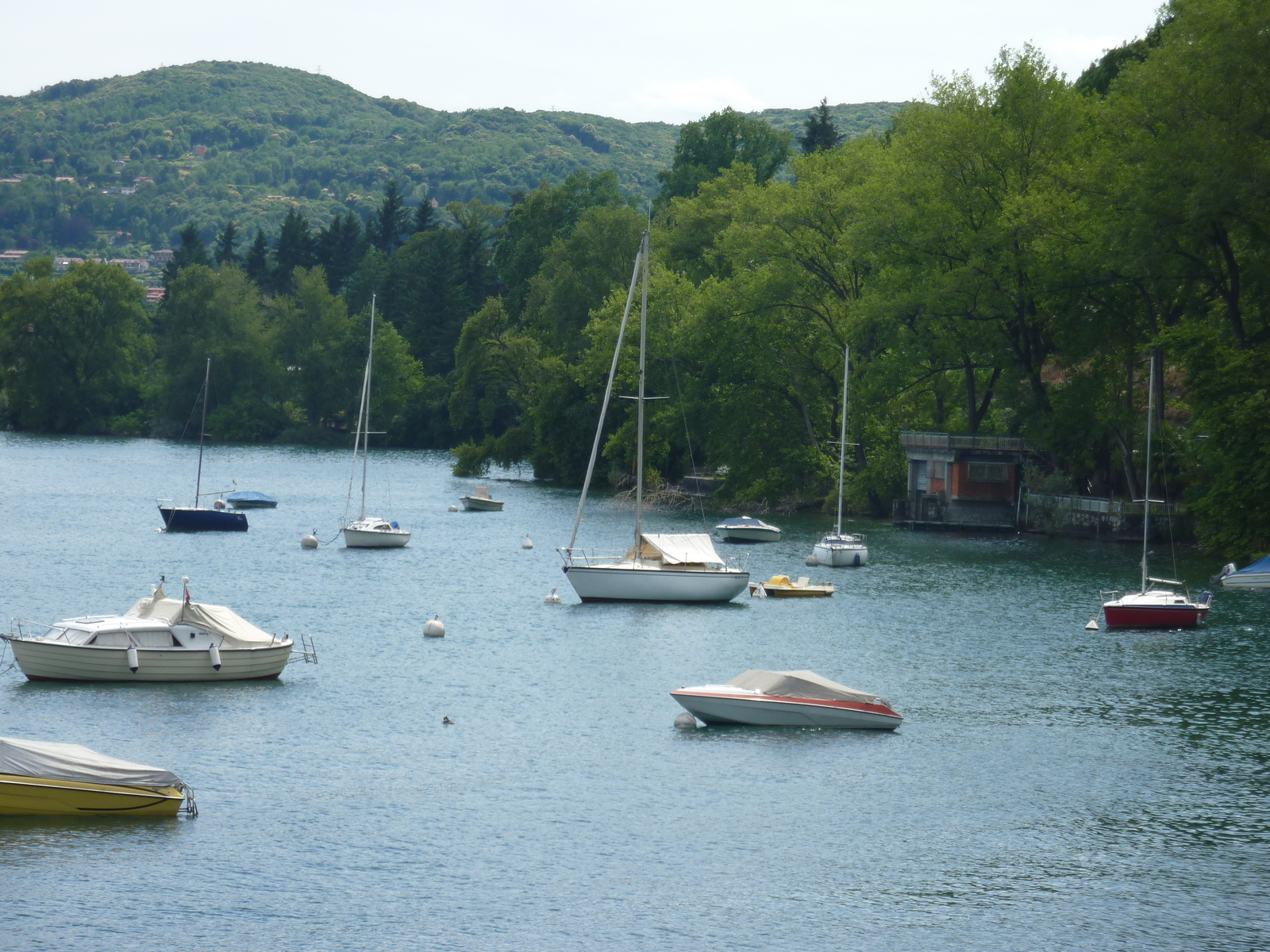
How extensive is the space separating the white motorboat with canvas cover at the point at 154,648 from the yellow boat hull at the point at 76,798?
12.8m

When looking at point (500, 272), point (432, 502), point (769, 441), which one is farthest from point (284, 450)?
point (769, 441)

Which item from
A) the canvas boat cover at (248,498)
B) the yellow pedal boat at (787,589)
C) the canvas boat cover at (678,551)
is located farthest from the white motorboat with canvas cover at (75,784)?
the canvas boat cover at (248,498)

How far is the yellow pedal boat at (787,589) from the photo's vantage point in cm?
6619

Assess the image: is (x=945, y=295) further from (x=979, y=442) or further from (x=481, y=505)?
(x=481, y=505)

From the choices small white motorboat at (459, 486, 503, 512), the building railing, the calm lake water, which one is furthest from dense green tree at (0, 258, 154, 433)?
the building railing

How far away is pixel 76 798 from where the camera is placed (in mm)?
30906

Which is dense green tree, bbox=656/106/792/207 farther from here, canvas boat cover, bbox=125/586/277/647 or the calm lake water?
canvas boat cover, bbox=125/586/277/647

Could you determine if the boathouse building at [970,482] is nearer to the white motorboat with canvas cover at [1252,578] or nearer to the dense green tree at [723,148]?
the white motorboat with canvas cover at [1252,578]

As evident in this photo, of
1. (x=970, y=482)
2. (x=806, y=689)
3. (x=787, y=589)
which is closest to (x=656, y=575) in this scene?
(x=787, y=589)

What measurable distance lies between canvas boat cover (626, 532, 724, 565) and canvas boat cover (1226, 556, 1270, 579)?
80.4 feet

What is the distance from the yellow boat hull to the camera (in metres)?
30.6

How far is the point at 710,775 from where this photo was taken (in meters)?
36.2

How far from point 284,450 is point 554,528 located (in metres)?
86.1

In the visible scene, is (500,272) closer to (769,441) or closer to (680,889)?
(769,441)
